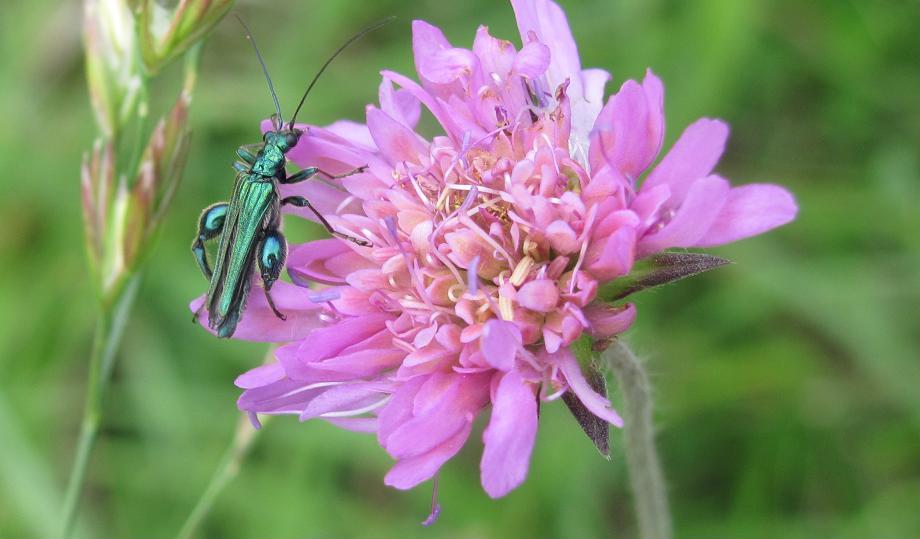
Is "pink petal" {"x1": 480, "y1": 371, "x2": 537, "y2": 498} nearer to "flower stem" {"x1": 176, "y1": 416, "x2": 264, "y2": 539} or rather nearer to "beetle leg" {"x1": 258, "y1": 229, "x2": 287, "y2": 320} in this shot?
"beetle leg" {"x1": 258, "y1": 229, "x2": 287, "y2": 320}

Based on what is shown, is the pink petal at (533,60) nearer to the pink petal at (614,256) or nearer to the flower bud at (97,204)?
the pink petal at (614,256)

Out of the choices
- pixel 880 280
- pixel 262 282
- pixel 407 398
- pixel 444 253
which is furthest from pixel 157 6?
pixel 880 280

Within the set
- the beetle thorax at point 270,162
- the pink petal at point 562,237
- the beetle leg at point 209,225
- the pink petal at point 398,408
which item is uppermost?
the beetle thorax at point 270,162

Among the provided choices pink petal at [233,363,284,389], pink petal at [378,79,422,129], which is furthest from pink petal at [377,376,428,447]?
pink petal at [378,79,422,129]

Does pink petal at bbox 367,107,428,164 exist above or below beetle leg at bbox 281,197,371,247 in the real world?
above

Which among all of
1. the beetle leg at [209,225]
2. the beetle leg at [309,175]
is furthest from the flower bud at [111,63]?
the beetle leg at [309,175]

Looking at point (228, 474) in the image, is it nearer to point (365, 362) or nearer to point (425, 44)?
point (365, 362)
